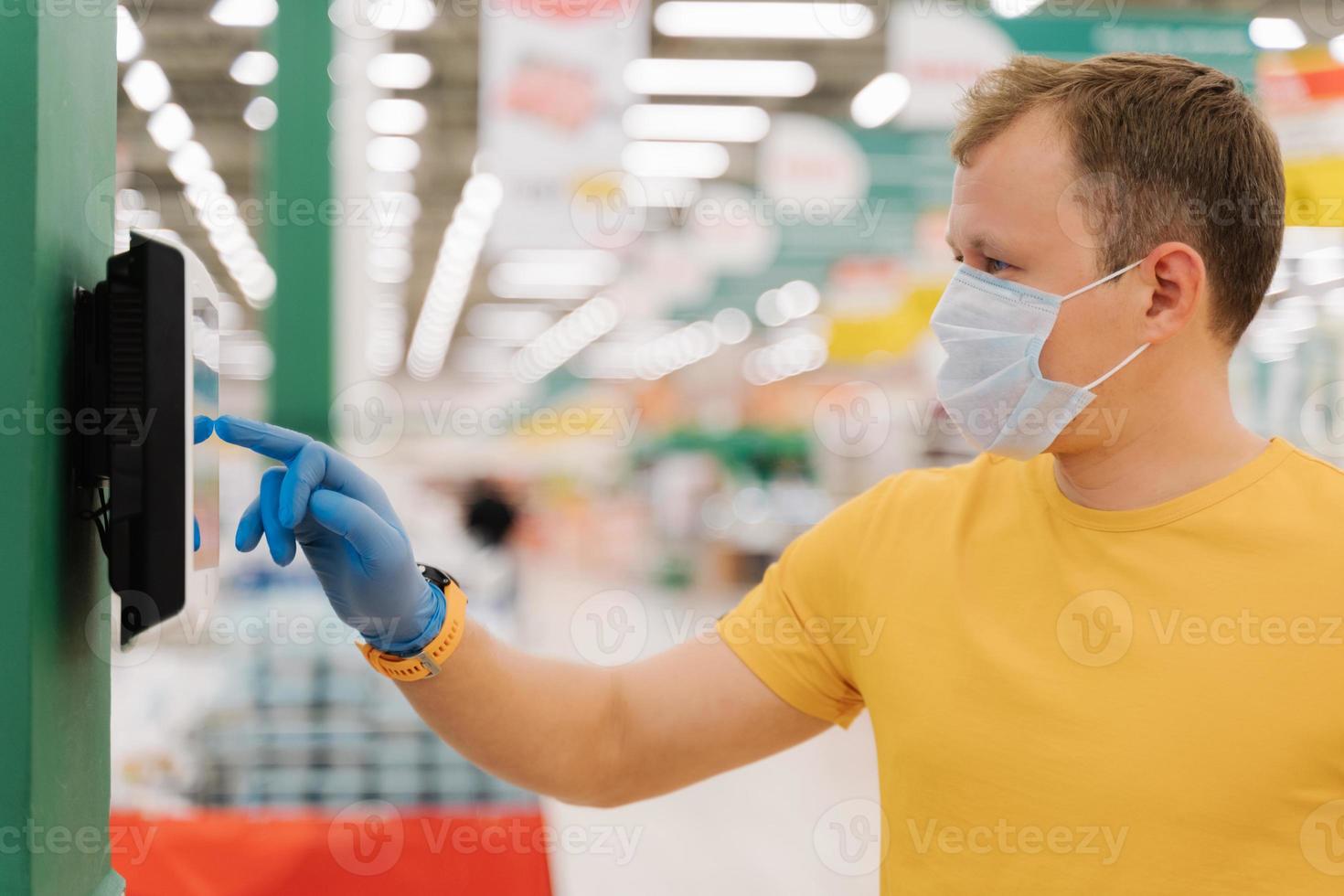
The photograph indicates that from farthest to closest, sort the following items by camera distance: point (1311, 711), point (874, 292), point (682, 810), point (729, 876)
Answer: point (874, 292) < point (682, 810) < point (729, 876) < point (1311, 711)

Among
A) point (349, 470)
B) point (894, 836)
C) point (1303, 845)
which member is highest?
point (349, 470)

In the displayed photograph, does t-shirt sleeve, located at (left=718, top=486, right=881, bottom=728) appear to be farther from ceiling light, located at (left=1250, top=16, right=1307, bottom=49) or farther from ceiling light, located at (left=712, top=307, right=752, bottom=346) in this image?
ceiling light, located at (left=712, top=307, right=752, bottom=346)

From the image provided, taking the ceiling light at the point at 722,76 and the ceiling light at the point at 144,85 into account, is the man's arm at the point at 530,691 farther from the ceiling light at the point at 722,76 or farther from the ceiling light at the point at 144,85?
the ceiling light at the point at 144,85

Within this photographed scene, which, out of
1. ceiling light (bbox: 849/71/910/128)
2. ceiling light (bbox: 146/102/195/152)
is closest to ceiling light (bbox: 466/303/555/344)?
ceiling light (bbox: 146/102/195/152)

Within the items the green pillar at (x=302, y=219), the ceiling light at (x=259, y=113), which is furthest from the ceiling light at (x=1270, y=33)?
the ceiling light at (x=259, y=113)

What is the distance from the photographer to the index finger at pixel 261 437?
52.7 inches

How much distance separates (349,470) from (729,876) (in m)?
2.65

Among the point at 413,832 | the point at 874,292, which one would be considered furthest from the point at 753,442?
the point at 413,832

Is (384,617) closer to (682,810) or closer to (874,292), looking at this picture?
(682,810)

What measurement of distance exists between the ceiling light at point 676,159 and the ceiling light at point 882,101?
218 centimetres

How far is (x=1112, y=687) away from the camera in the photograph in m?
1.44

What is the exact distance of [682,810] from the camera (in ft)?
14.2

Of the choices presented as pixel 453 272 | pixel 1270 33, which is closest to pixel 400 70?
pixel 1270 33

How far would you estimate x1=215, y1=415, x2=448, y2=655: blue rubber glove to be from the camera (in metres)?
1.37
